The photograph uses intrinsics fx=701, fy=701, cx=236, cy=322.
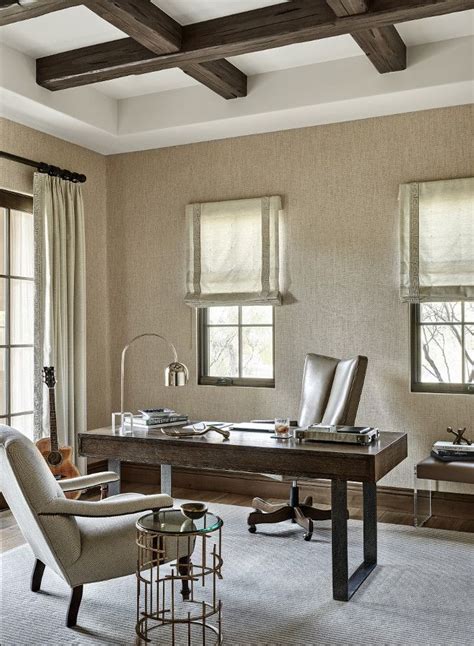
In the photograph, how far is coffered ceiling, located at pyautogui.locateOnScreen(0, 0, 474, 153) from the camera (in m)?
3.83

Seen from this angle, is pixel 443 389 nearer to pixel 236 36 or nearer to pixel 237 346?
pixel 237 346

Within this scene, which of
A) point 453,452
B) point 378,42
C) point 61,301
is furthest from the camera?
point 61,301

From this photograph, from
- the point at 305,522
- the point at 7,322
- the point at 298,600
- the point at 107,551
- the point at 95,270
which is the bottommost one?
the point at 298,600

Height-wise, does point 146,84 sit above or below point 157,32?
above

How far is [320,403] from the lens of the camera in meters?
4.48

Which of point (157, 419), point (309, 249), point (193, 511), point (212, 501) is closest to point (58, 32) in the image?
point (309, 249)

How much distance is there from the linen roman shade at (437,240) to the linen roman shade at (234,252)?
99 cm

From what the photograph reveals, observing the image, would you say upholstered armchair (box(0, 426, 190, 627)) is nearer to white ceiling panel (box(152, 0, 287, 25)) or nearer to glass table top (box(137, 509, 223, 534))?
glass table top (box(137, 509, 223, 534))

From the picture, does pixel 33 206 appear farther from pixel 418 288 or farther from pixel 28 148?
pixel 418 288

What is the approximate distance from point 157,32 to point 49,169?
1685 mm

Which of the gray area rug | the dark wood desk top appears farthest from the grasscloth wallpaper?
the dark wood desk top

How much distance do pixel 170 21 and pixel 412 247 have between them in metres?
2.19

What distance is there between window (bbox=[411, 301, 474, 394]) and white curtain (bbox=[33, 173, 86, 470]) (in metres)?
2.54

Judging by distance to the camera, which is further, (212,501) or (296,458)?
(212,501)
